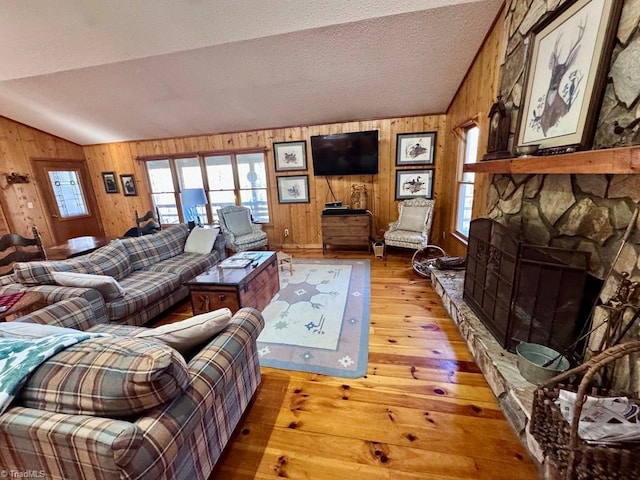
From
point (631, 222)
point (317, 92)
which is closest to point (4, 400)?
point (631, 222)

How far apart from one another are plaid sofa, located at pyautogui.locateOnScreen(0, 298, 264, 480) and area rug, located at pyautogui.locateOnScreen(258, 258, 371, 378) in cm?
86

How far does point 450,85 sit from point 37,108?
6187 mm

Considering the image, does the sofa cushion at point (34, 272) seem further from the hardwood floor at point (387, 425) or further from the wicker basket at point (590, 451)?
the wicker basket at point (590, 451)

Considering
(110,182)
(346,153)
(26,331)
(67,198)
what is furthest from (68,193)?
(26,331)

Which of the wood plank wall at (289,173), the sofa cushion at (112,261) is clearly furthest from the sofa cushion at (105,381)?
the wood plank wall at (289,173)

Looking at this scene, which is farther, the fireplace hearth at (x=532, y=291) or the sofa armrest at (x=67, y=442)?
the fireplace hearth at (x=532, y=291)

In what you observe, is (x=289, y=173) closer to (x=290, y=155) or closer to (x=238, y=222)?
(x=290, y=155)

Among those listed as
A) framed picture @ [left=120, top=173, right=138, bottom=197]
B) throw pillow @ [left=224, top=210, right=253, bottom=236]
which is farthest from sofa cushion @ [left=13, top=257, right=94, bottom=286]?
framed picture @ [left=120, top=173, right=138, bottom=197]

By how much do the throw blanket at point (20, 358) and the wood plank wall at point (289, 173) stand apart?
427 cm

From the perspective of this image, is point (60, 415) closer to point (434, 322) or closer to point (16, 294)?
point (16, 294)

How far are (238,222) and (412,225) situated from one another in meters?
2.89

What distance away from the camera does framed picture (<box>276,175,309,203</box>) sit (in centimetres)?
498

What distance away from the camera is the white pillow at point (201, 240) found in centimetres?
360

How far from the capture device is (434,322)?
8.11 ft
